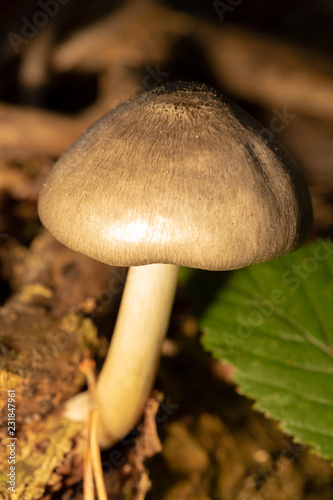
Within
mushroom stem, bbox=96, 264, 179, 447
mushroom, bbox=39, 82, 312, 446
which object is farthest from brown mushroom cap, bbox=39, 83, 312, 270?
mushroom stem, bbox=96, 264, 179, 447

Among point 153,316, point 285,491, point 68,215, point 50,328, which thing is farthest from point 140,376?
point 285,491

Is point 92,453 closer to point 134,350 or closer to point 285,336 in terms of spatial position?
point 134,350

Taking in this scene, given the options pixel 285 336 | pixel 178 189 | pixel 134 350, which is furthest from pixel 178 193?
pixel 285 336

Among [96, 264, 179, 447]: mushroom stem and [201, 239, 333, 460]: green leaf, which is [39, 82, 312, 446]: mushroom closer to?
[96, 264, 179, 447]: mushroom stem

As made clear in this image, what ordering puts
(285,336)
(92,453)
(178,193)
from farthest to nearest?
(285,336) < (92,453) < (178,193)

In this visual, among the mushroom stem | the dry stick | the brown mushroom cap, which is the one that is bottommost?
the dry stick

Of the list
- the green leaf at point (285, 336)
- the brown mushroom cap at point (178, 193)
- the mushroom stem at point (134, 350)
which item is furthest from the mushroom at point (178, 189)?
the green leaf at point (285, 336)
